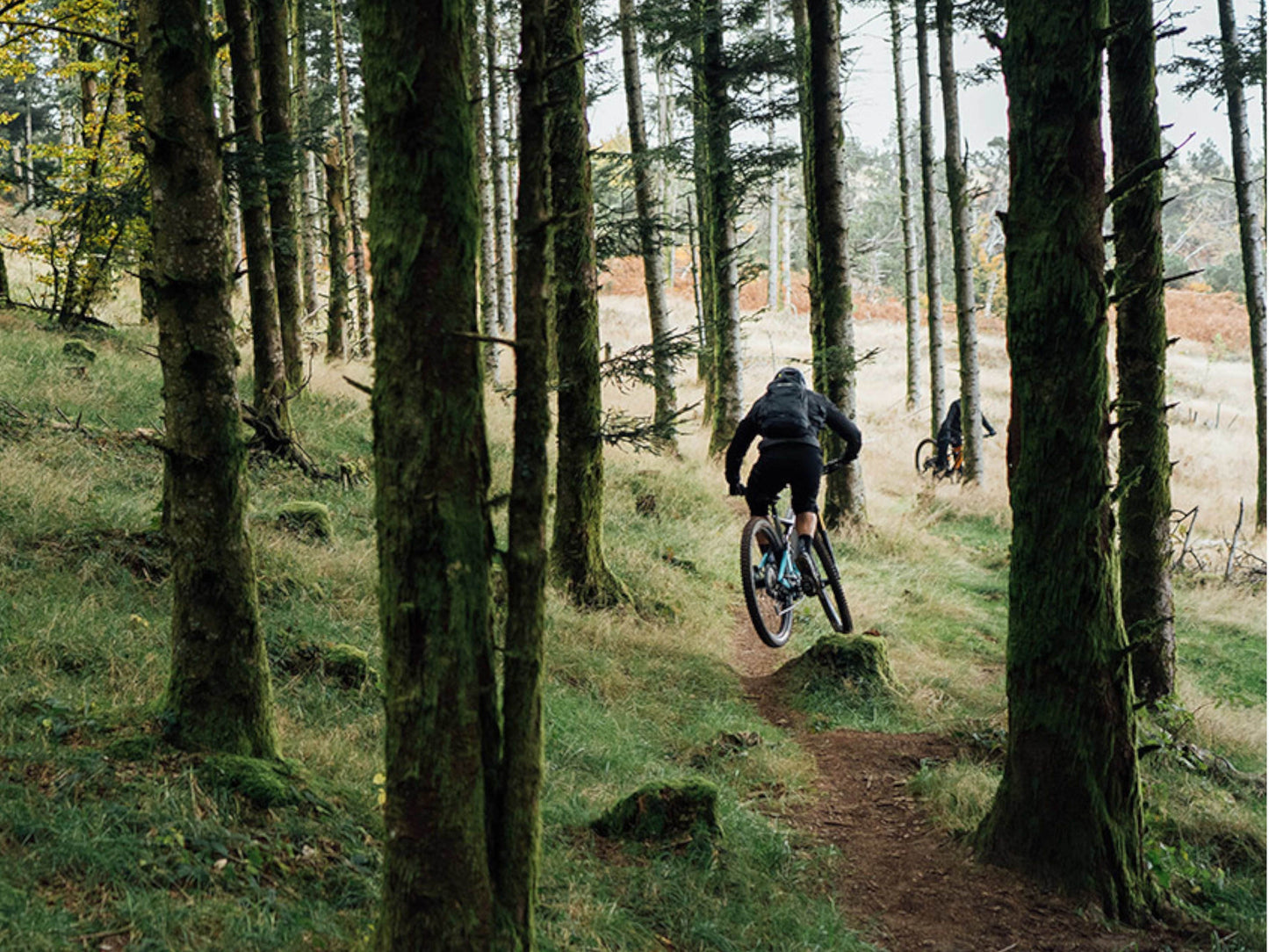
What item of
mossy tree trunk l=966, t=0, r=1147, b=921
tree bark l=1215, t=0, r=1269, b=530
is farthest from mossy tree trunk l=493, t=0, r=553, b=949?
tree bark l=1215, t=0, r=1269, b=530

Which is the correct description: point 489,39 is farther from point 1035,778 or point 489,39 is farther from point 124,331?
point 1035,778

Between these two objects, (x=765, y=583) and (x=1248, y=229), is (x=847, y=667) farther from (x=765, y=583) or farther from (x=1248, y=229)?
(x=1248, y=229)

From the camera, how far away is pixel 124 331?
16547mm

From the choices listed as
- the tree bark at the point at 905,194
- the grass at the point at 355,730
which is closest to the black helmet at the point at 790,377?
the grass at the point at 355,730

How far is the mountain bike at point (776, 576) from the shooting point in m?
8.14

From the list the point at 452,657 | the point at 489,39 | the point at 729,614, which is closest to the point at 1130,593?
the point at 729,614

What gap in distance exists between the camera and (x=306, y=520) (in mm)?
8133

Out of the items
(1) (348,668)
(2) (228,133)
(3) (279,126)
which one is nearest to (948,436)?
(3) (279,126)

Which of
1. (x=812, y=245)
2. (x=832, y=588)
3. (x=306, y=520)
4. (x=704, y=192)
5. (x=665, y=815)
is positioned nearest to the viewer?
(x=665, y=815)

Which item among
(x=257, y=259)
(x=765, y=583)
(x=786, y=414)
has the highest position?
(x=257, y=259)

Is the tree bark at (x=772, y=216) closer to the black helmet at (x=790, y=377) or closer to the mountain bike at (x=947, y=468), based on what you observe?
the mountain bike at (x=947, y=468)

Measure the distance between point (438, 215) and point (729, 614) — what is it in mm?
7684

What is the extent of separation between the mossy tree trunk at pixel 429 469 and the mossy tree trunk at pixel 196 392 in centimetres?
171

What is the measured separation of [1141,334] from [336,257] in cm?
1338
